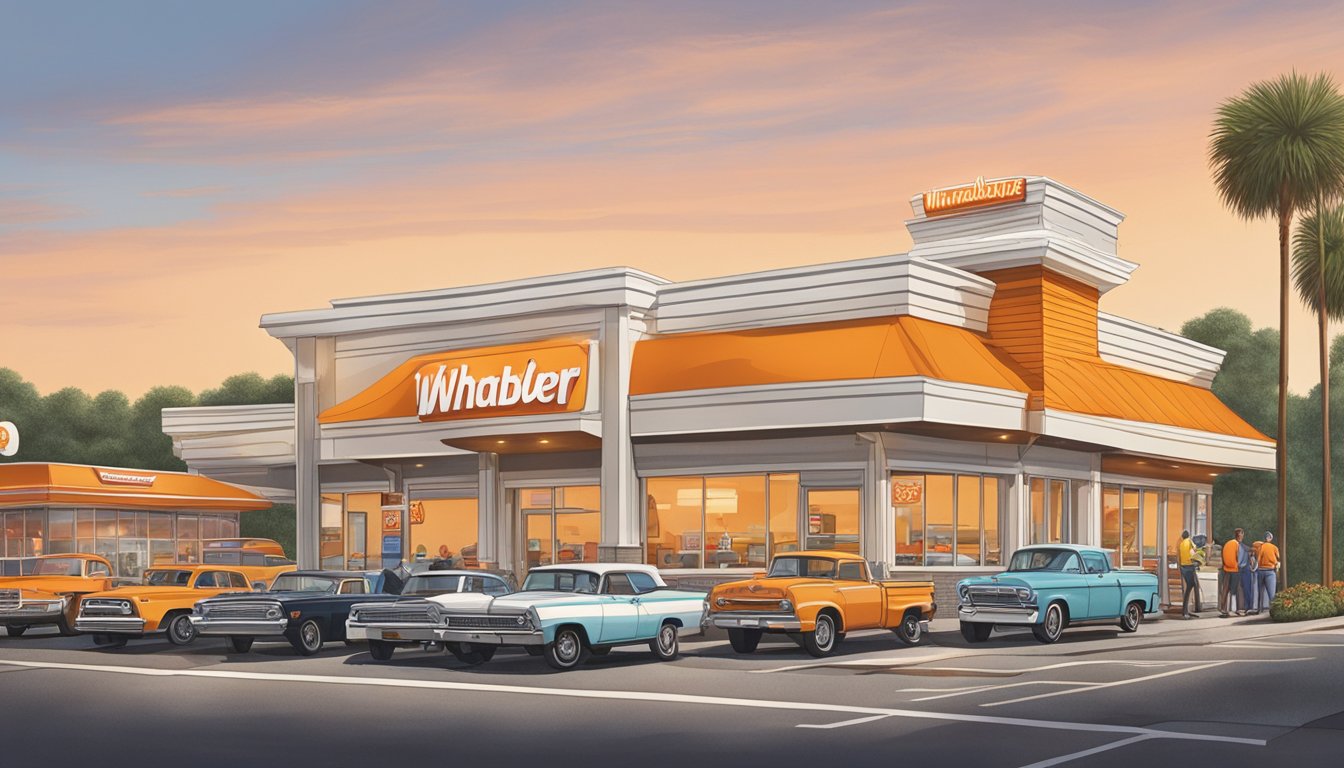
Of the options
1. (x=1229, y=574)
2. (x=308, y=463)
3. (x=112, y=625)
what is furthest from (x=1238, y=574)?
(x=112, y=625)

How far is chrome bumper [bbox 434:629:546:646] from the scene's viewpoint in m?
22.5

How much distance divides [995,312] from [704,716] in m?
22.1

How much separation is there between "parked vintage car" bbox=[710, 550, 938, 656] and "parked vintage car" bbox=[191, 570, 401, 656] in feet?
19.7

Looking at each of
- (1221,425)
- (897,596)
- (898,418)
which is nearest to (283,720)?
(897,596)

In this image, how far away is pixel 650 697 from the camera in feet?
63.6

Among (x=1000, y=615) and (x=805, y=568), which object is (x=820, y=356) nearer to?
(x=1000, y=615)

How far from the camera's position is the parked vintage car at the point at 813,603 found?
24547mm

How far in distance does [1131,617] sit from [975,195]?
13.5m

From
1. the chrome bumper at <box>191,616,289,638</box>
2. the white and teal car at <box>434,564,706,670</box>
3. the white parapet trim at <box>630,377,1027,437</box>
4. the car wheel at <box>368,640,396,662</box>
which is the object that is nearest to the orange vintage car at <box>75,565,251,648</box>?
the chrome bumper at <box>191,616,289,638</box>

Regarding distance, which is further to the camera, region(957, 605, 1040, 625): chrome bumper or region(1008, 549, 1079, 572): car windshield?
region(1008, 549, 1079, 572): car windshield

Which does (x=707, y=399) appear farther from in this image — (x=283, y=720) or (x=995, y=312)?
(x=283, y=720)

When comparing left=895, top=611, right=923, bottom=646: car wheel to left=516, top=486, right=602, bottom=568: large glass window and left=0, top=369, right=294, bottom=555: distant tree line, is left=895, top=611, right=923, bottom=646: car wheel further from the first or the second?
left=0, top=369, right=294, bottom=555: distant tree line

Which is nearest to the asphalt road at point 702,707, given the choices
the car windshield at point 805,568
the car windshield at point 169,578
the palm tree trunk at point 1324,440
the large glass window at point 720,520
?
the car windshield at point 805,568

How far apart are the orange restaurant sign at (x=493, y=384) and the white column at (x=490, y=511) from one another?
2286 millimetres
